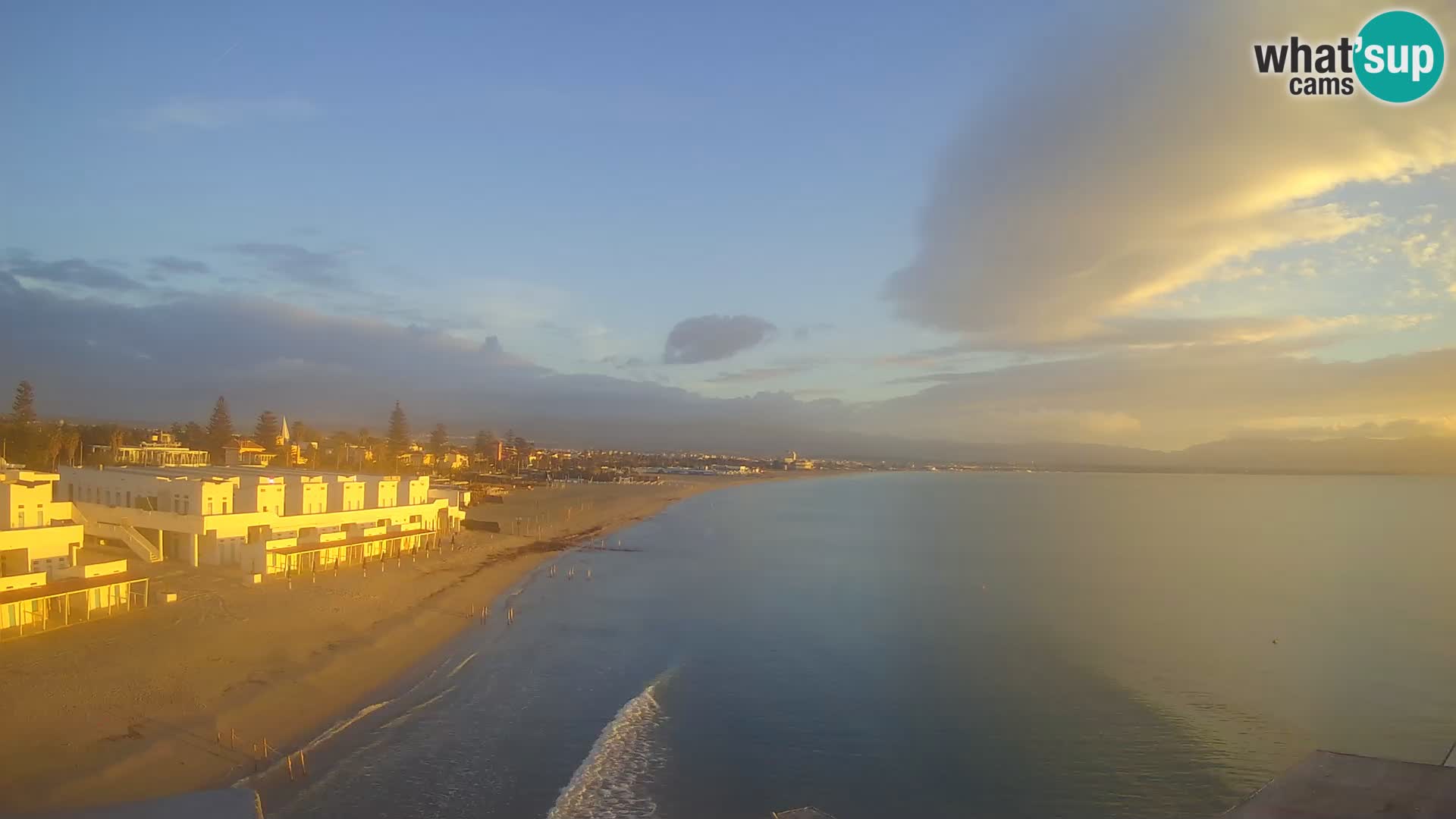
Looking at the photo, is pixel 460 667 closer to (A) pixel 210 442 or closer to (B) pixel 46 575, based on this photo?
(B) pixel 46 575

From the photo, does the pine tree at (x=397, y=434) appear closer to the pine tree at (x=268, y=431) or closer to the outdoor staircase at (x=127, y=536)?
the pine tree at (x=268, y=431)

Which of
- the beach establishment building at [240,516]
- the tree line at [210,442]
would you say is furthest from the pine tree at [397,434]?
the beach establishment building at [240,516]

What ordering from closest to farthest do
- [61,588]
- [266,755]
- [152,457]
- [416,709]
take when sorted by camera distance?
[266,755] < [416,709] < [61,588] < [152,457]

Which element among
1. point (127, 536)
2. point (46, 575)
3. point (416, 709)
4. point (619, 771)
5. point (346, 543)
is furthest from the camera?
point (346, 543)

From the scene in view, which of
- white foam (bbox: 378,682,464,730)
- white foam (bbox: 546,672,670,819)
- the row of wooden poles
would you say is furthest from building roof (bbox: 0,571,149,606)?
white foam (bbox: 546,672,670,819)

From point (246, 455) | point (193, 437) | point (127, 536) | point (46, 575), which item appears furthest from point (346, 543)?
point (193, 437)

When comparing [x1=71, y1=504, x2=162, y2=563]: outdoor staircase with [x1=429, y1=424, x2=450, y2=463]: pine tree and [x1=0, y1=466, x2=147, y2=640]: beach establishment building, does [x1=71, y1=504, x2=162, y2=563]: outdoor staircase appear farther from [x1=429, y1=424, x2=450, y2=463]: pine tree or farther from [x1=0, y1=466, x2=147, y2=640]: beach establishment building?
[x1=429, y1=424, x2=450, y2=463]: pine tree

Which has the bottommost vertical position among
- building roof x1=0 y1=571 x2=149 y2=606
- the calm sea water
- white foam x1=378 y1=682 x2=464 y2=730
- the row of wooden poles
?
the calm sea water
